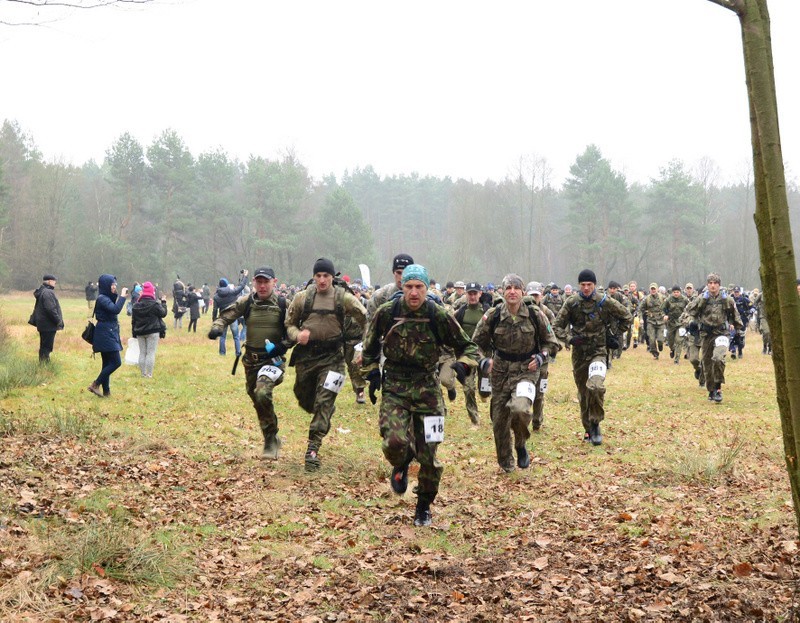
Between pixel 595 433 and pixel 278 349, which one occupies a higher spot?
pixel 278 349

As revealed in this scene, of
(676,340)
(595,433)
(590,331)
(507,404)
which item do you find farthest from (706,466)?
(676,340)

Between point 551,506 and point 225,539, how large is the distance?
323cm

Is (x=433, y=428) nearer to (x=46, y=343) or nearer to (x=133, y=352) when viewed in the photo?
(x=133, y=352)

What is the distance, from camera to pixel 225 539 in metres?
6.55

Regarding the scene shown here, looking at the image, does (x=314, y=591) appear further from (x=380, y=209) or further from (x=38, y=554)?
(x=380, y=209)

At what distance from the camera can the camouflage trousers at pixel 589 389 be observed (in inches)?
423

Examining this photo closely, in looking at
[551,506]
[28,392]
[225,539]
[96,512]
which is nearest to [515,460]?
[551,506]

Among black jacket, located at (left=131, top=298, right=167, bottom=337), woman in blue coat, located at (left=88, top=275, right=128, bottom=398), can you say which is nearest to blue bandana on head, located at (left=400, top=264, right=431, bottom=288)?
woman in blue coat, located at (left=88, top=275, right=128, bottom=398)

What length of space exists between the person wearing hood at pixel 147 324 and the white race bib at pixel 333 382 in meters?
7.73

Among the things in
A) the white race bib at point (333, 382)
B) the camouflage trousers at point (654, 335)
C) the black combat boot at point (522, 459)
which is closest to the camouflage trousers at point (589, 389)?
the black combat boot at point (522, 459)

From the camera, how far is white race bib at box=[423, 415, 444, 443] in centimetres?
706

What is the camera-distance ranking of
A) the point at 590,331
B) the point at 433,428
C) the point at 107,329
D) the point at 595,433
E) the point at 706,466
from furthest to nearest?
the point at 107,329 → the point at 595,433 → the point at 590,331 → the point at 706,466 → the point at 433,428

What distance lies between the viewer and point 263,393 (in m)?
9.07

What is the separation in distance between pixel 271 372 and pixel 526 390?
9.95ft
